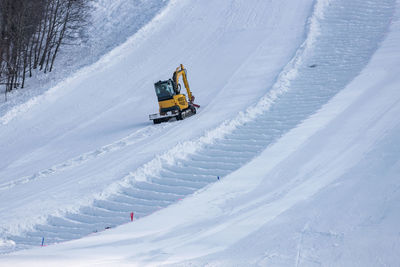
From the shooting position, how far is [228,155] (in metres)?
11.2

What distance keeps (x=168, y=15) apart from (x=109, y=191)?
19763 millimetres

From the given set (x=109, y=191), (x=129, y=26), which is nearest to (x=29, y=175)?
(x=109, y=191)

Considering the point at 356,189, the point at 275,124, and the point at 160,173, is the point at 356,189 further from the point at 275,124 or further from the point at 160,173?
the point at 275,124

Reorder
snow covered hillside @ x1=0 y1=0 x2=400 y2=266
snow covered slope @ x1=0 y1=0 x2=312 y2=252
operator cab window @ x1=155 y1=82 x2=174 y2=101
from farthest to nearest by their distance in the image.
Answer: operator cab window @ x1=155 y1=82 x2=174 y2=101, snow covered slope @ x1=0 y1=0 x2=312 y2=252, snow covered hillside @ x1=0 y1=0 x2=400 y2=266

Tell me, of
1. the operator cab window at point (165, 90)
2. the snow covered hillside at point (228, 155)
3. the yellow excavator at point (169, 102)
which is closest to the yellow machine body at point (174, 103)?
the yellow excavator at point (169, 102)

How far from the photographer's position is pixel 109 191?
978cm

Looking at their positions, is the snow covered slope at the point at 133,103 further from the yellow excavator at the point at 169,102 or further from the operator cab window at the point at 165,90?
the operator cab window at the point at 165,90

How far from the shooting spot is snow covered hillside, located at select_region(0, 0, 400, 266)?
5887 mm

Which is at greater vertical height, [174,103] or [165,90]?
[165,90]

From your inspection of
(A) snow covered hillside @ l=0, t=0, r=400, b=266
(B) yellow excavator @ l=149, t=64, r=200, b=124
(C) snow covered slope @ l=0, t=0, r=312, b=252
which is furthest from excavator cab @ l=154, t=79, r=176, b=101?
(C) snow covered slope @ l=0, t=0, r=312, b=252

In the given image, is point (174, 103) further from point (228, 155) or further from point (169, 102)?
point (228, 155)

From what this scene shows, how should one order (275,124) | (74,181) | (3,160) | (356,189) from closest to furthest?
(356,189) → (74,181) → (275,124) → (3,160)

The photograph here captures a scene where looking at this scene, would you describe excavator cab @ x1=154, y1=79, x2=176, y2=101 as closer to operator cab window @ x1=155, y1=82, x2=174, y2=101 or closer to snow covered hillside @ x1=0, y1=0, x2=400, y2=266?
operator cab window @ x1=155, y1=82, x2=174, y2=101

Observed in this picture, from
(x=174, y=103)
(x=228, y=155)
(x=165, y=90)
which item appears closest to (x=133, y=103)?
(x=165, y=90)
